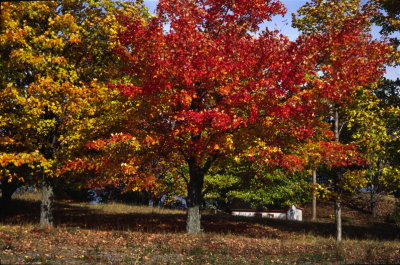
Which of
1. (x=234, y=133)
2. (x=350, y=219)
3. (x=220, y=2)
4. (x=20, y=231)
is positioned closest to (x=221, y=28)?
(x=220, y=2)

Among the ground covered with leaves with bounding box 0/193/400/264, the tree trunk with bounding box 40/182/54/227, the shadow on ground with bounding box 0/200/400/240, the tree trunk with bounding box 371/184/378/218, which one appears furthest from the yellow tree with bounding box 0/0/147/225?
the tree trunk with bounding box 371/184/378/218

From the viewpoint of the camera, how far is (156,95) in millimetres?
14523

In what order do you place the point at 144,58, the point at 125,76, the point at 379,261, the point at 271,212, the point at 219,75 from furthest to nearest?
1. the point at 271,212
2. the point at 125,76
3. the point at 144,58
4. the point at 219,75
5. the point at 379,261

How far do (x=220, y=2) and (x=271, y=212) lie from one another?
26.1 m

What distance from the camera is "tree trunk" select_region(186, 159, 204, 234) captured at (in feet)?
54.7

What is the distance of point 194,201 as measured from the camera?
55.0 feet

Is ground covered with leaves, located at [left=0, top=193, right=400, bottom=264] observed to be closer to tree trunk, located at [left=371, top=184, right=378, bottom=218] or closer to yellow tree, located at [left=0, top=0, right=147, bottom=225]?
yellow tree, located at [left=0, top=0, right=147, bottom=225]

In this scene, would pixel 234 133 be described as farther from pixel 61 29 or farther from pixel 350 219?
pixel 350 219

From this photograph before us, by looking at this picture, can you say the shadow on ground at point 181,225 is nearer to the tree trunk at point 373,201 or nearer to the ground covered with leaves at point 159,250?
the ground covered with leaves at point 159,250

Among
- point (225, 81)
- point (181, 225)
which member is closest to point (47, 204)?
point (181, 225)

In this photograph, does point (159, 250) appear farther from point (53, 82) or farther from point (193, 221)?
point (53, 82)

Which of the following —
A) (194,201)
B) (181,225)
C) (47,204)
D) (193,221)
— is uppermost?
(194,201)

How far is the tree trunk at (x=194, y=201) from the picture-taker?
54.7 feet

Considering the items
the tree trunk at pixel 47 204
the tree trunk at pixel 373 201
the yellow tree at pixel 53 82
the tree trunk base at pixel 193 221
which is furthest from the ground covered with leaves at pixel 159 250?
the tree trunk at pixel 373 201
